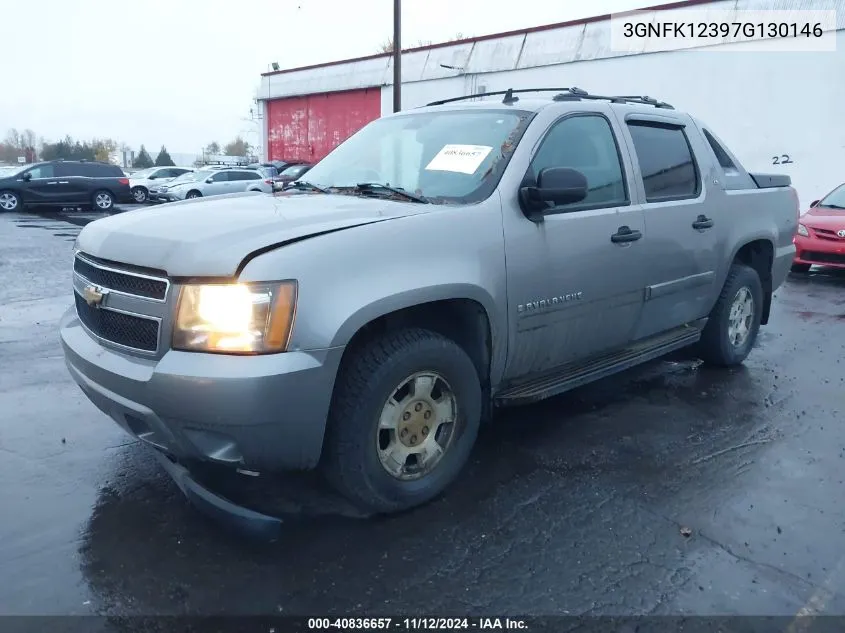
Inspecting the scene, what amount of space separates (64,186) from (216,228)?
22128 millimetres

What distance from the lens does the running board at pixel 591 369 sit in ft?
11.9

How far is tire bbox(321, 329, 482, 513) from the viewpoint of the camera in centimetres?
290

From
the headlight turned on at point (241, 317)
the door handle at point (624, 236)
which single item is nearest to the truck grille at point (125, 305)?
the headlight turned on at point (241, 317)

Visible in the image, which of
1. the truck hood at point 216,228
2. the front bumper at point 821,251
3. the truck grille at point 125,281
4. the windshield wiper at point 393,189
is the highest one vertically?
the windshield wiper at point 393,189

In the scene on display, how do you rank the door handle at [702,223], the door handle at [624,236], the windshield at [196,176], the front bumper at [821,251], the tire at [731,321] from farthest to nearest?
1. the windshield at [196,176]
2. the front bumper at [821,251]
3. the tire at [731,321]
4. the door handle at [702,223]
5. the door handle at [624,236]

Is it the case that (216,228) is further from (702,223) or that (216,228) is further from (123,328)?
(702,223)

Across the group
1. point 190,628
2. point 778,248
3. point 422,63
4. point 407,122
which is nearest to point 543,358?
point 407,122

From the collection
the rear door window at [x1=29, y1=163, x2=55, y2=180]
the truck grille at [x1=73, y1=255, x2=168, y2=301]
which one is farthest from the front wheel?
the truck grille at [x1=73, y1=255, x2=168, y2=301]

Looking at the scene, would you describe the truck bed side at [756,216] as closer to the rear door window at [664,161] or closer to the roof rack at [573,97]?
the rear door window at [664,161]

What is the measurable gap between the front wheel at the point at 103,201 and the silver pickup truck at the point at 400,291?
21.1 metres

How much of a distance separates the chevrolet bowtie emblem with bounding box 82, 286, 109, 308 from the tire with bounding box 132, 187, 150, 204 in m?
26.3

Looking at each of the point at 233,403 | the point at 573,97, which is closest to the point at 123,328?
the point at 233,403

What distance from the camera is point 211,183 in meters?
24.4

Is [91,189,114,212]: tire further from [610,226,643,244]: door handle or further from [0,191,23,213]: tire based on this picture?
[610,226,643,244]: door handle
